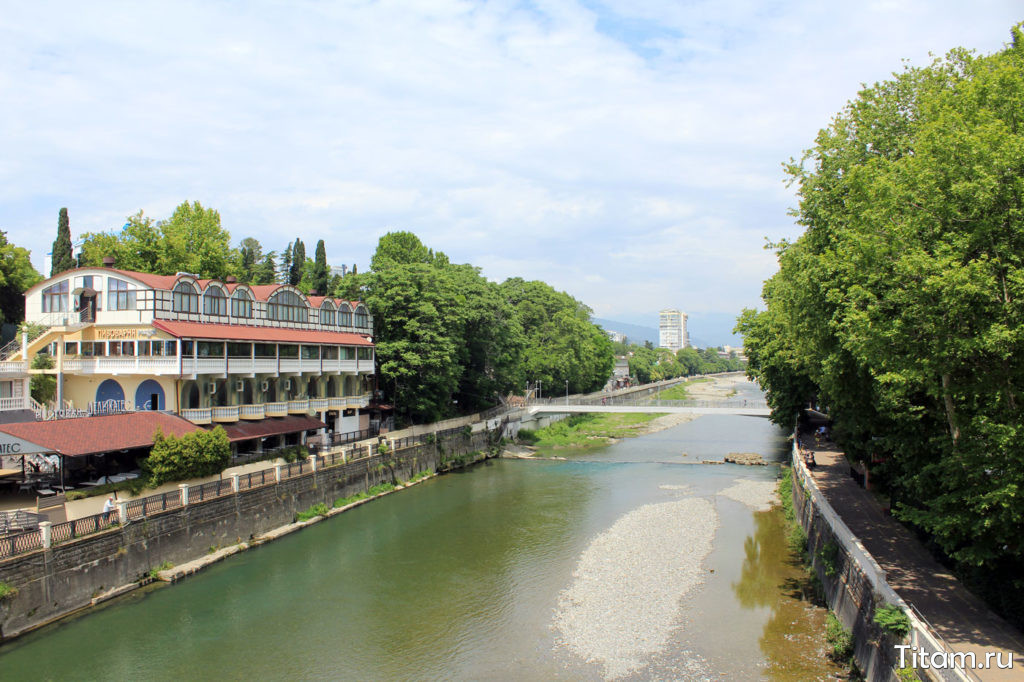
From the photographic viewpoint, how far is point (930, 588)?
1539 centimetres

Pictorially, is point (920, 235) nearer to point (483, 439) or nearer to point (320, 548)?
point (320, 548)

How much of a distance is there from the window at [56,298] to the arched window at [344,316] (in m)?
14.7

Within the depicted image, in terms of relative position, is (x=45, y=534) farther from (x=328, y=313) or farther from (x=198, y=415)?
(x=328, y=313)

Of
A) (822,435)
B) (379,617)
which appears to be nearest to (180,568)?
(379,617)

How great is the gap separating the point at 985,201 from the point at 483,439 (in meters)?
41.8

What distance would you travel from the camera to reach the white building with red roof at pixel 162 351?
29562 mm

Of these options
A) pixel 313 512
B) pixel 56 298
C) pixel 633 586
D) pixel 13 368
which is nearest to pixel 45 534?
pixel 313 512

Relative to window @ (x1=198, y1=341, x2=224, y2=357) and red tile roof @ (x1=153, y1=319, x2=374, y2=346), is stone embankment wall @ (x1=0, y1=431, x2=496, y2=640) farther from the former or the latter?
red tile roof @ (x1=153, y1=319, x2=374, y2=346)

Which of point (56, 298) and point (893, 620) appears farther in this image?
point (56, 298)

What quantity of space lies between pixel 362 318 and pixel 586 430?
29850 mm

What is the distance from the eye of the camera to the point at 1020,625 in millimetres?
13078

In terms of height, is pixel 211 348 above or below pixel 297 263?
below

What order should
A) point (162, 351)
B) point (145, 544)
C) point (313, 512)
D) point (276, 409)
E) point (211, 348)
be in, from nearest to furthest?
point (145, 544)
point (162, 351)
point (313, 512)
point (211, 348)
point (276, 409)

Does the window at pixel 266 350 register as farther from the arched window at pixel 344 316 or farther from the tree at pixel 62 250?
the tree at pixel 62 250
